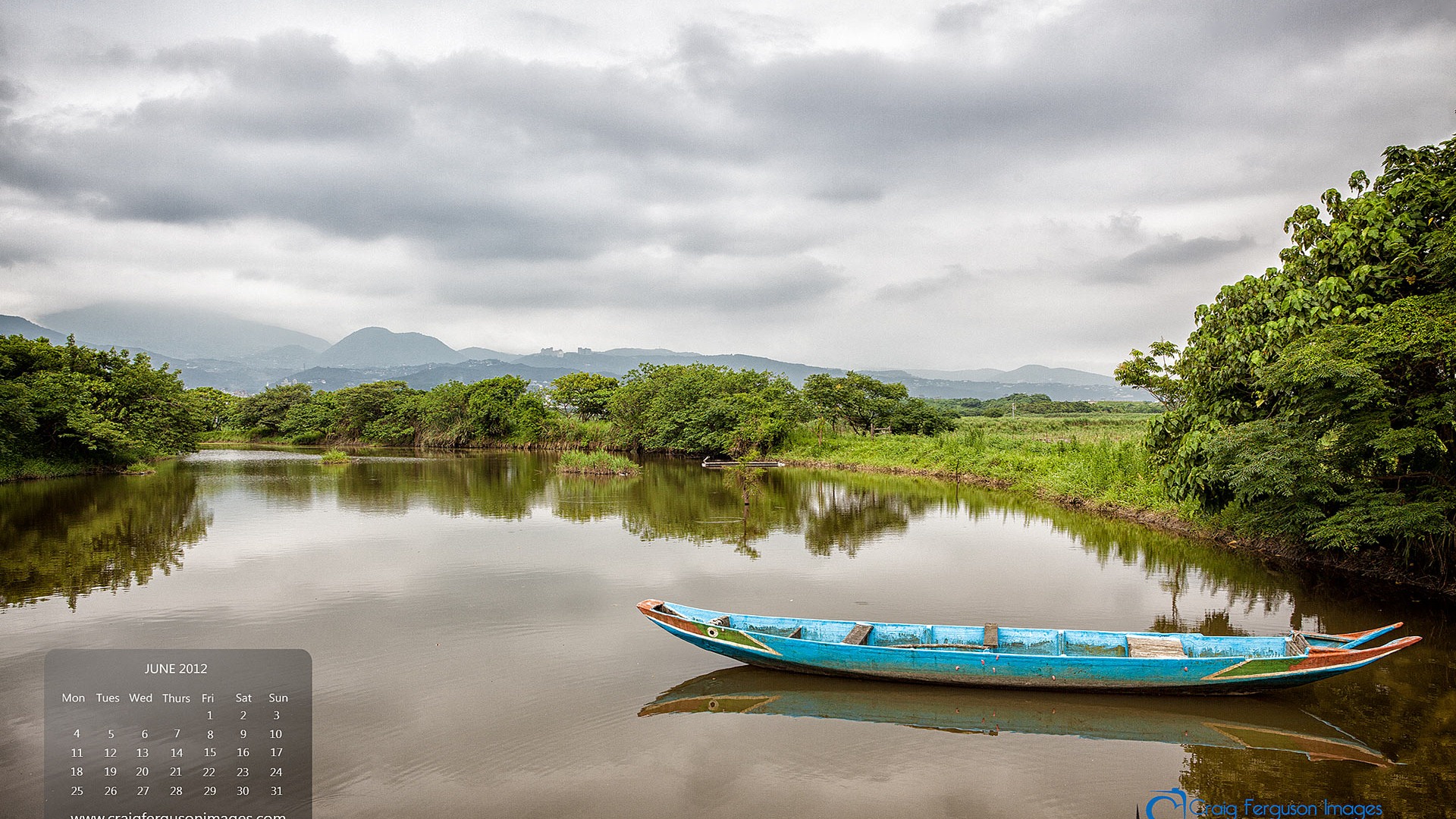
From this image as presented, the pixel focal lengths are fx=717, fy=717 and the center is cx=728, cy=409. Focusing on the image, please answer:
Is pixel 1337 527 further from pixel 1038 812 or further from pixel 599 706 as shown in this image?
pixel 599 706

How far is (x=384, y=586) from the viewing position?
11.8 meters

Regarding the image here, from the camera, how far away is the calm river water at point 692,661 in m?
5.93

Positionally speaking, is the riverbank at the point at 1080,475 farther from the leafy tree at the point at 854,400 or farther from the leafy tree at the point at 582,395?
the leafy tree at the point at 582,395

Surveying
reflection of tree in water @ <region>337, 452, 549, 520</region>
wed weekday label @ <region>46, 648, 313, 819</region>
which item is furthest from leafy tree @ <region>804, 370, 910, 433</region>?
wed weekday label @ <region>46, 648, 313, 819</region>

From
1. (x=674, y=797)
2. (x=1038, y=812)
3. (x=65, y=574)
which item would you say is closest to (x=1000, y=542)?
(x=1038, y=812)

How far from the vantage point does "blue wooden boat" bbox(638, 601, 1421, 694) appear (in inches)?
271

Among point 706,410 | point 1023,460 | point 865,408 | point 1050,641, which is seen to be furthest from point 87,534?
point 865,408

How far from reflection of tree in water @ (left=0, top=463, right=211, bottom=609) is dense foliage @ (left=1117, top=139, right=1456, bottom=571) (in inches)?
713

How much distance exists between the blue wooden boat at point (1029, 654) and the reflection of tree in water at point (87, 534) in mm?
10268

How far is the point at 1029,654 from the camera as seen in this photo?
7.27m

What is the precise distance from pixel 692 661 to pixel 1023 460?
2047 centimetres

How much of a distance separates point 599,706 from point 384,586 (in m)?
6.17

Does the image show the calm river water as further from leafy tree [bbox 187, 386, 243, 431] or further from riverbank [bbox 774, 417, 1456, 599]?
leafy tree [bbox 187, 386, 243, 431]

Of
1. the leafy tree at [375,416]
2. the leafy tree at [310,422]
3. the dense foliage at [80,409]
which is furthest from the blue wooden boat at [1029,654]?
the leafy tree at [310,422]
